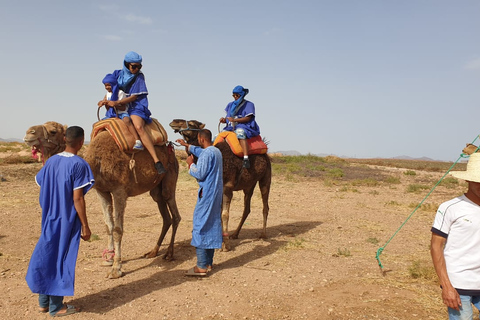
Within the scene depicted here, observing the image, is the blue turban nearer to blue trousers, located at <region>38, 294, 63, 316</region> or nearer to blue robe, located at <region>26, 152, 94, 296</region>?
blue robe, located at <region>26, 152, 94, 296</region>


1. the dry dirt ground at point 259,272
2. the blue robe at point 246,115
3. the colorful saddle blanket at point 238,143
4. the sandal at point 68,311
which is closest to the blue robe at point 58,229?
the sandal at point 68,311

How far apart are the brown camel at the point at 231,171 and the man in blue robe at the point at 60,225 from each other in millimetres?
2293

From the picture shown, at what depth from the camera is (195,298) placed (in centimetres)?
502

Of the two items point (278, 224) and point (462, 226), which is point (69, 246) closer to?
point (462, 226)

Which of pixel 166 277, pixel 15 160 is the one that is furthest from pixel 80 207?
pixel 15 160

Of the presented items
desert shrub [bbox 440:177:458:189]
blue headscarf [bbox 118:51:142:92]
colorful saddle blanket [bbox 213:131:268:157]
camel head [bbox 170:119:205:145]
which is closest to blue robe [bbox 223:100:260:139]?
colorful saddle blanket [bbox 213:131:268:157]

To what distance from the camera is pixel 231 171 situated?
7.56 metres

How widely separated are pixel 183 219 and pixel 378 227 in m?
5.04

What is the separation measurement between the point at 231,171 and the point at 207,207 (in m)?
1.96

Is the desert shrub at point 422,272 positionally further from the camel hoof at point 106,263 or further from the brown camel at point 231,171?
the camel hoof at point 106,263

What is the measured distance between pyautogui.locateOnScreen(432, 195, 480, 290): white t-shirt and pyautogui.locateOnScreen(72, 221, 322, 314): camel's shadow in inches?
149

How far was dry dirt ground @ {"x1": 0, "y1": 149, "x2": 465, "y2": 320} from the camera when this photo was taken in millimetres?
4688

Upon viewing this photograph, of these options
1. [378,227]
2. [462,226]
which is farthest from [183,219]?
[462,226]

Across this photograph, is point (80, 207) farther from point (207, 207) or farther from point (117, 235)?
point (207, 207)
